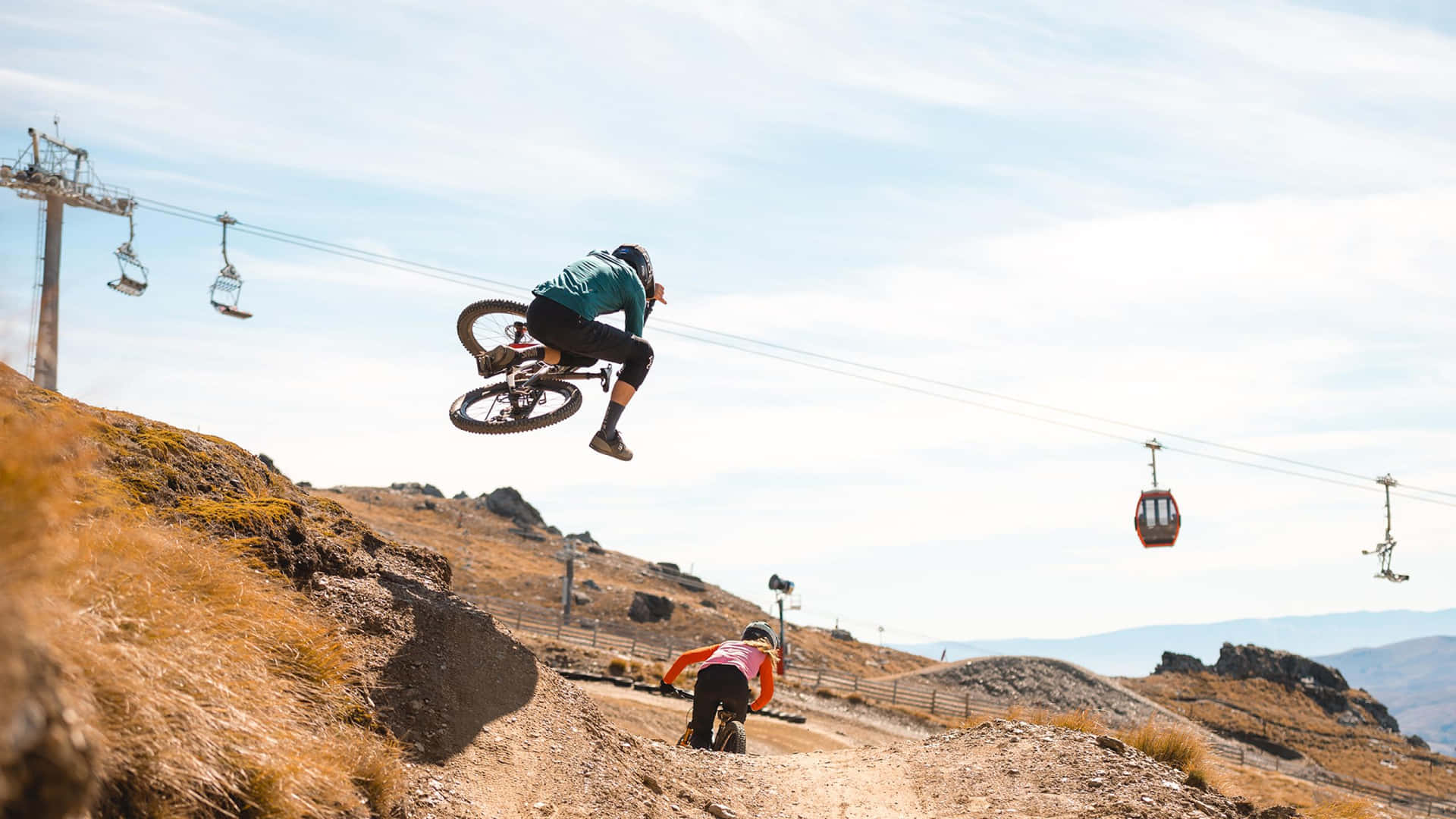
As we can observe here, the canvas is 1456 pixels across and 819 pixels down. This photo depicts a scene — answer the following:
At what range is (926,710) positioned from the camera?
1837 inches

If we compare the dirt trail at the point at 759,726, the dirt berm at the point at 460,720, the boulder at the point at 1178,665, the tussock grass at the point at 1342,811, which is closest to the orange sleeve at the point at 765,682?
the dirt berm at the point at 460,720

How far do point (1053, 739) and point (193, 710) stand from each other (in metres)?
9.66

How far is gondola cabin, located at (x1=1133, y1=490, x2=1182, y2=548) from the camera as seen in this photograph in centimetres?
3400

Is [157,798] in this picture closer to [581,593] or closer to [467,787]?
[467,787]

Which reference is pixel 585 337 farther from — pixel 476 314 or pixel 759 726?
pixel 759 726

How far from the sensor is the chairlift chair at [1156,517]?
33969mm

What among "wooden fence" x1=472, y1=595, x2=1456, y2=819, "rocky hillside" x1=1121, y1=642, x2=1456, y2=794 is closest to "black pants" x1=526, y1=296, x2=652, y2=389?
"wooden fence" x1=472, y1=595, x2=1456, y2=819

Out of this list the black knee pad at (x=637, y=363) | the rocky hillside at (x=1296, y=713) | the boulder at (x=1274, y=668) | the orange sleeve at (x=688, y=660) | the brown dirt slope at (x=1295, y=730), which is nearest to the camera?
the black knee pad at (x=637, y=363)

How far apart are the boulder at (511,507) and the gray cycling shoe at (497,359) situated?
112m

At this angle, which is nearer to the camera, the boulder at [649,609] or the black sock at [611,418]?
the black sock at [611,418]

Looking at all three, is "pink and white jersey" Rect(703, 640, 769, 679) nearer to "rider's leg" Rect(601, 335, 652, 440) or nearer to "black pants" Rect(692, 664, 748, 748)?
"black pants" Rect(692, 664, 748, 748)

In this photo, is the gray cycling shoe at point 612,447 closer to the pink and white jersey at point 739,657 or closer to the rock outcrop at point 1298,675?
the pink and white jersey at point 739,657

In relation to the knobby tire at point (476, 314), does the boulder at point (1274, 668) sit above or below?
below

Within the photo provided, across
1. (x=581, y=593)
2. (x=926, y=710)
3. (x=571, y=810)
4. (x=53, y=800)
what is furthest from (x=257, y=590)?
(x=581, y=593)
